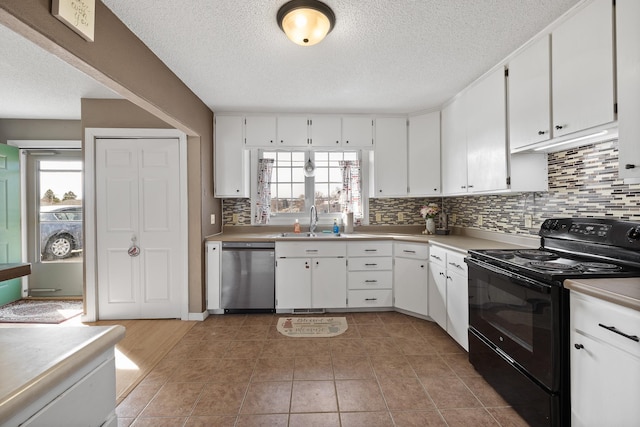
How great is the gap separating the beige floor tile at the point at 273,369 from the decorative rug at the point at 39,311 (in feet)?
8.25

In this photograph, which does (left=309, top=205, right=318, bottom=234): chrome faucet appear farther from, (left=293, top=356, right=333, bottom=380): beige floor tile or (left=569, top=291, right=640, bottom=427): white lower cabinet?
(left=569, top=291, right=640, bottom=427): white lower cabinet

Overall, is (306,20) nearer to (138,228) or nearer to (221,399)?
(221,399)

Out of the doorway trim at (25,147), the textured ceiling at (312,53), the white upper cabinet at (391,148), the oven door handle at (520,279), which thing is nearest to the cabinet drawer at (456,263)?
the oven door handle at (520,279)

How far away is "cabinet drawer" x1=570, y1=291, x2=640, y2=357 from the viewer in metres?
1.16

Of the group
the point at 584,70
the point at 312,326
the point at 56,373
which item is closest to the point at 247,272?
the point at 312,326

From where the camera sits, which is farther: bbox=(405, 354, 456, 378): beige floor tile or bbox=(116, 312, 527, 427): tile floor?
bbox=(405, 354, 456, 378): beige floor tile

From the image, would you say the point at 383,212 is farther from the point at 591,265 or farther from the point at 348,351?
the point at 591,265

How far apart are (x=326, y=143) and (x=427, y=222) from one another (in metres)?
1.54

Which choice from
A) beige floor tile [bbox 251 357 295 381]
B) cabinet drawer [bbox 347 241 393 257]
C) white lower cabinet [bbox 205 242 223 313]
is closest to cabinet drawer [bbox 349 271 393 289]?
cabinet drawer [bbox 347 241 393 257]

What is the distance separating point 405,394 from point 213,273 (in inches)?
88.6

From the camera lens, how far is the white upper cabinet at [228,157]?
357cm

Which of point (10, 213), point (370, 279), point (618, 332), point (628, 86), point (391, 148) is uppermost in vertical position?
point (391, 148)

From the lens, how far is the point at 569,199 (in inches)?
84.4

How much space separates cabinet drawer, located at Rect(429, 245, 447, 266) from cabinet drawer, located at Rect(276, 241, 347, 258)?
2.94 ft
